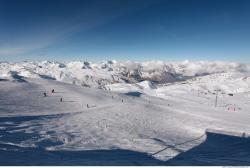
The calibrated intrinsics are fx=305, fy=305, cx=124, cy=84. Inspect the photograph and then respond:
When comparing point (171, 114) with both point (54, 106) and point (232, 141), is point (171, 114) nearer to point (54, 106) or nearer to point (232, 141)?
point (232, 141)

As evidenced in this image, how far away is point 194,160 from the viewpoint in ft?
52.7

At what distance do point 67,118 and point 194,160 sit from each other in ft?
46.2

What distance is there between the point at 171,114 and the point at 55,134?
1651cm

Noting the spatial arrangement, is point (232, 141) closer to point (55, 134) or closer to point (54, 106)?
point (55, 134)

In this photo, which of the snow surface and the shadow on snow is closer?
the shadow on snow

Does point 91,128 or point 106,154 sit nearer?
point 106,154

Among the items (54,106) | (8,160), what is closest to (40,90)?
(54,106)

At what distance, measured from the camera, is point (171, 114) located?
3391cm

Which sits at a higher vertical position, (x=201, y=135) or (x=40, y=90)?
(x=40, y=90)

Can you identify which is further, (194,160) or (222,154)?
(222,154)

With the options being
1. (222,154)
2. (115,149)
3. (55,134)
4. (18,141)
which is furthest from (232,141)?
(18,141)

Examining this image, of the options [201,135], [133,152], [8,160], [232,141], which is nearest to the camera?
[8,160]

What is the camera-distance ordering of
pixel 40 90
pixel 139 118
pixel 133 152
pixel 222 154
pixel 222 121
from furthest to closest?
pixel 40 90 → pixel 222 121 → pixel 139 118 → pixel 222 154 → pixel 133 152

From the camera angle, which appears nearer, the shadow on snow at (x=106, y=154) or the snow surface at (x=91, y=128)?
the shadow on snow at (x=106, y=154)
